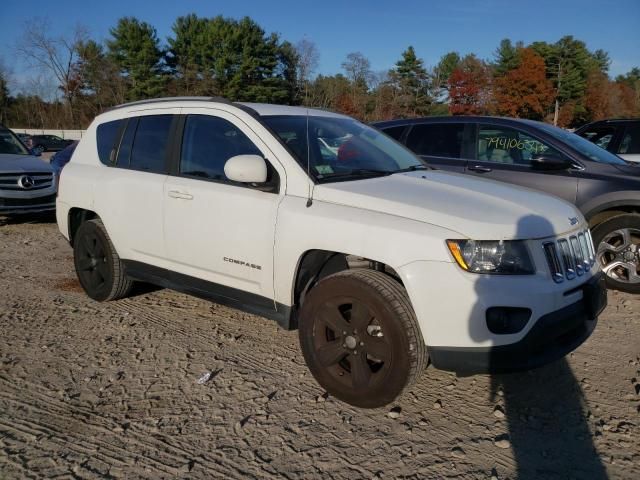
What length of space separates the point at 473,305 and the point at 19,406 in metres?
2.62

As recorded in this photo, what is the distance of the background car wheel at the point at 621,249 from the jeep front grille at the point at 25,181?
8422 mm

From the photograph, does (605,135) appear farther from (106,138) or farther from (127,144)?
(106,138)

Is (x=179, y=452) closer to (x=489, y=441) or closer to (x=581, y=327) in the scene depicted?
(x=489, y=441)

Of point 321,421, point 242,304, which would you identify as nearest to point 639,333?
point 321,421

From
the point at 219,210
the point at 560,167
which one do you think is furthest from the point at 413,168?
the point at 560,167

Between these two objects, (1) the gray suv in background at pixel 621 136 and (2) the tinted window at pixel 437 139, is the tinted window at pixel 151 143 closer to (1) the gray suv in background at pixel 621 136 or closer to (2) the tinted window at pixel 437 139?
(2) the tinted window at pixel 437 139

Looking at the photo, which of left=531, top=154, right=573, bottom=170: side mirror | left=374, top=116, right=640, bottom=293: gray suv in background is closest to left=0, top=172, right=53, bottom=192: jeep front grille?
left=374, top=116, right=640, bottom=293: gray suv in background

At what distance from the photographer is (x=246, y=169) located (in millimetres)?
3209

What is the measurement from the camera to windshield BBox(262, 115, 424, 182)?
345 cm

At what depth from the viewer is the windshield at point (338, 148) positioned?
345 centimetres

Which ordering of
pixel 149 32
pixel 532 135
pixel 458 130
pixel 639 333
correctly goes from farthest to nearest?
1. pixel 149 32
2. pixel 458 130
3. pixel 532 135
4. pixel 639 333

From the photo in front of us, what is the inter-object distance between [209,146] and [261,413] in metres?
1.93

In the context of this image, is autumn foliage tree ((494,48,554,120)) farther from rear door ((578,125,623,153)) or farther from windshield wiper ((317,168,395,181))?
windshield wiper ((317,168,395,181))

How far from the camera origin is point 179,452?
8.57 ft
